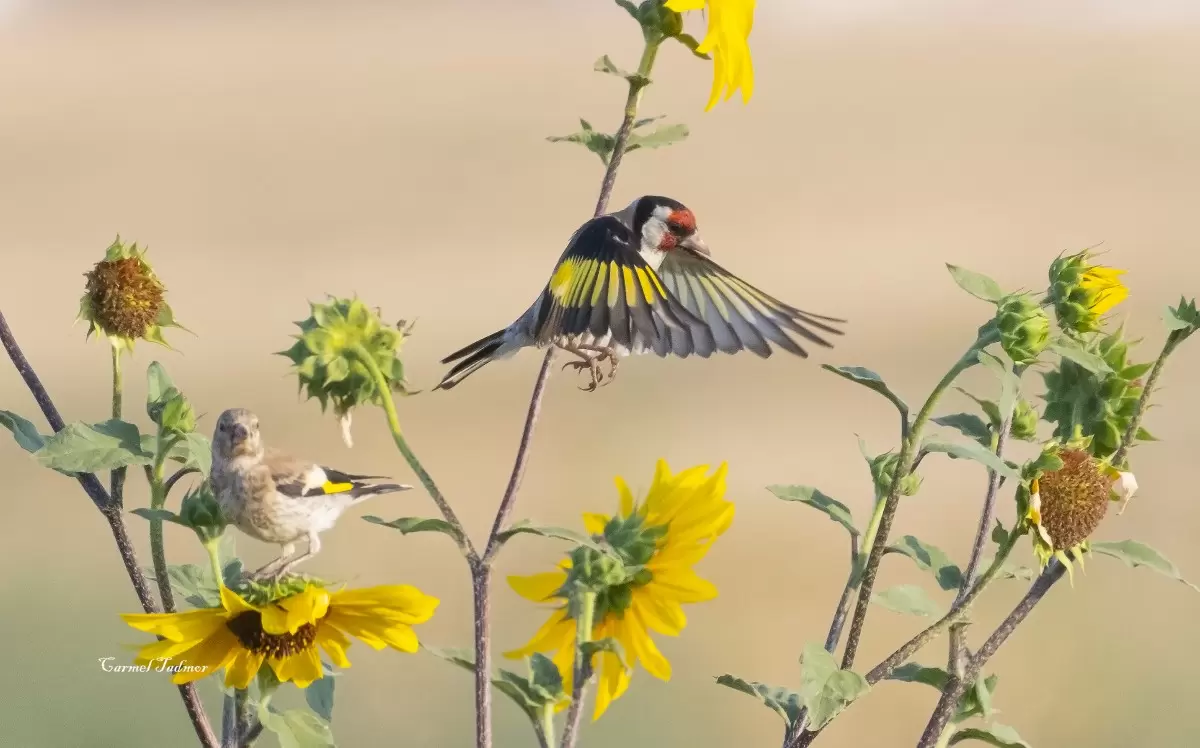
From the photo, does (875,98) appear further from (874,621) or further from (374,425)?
(874,621)

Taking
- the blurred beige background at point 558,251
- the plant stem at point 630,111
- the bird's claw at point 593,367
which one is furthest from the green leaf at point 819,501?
the blurred beige background at point 558,251

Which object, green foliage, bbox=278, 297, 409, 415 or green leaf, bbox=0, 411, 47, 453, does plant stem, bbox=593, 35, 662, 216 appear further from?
green leaf, bbox=0, 411, 47, 453

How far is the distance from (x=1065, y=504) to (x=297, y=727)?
0.83 m

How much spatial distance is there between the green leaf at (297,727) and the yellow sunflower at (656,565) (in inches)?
8.0

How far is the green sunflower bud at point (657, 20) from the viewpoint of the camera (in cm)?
157

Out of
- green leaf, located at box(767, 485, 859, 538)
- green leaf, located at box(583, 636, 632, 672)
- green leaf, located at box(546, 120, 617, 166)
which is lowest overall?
green leaf, located at box(583, 636, 632, 672)

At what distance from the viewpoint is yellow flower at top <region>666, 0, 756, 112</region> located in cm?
147

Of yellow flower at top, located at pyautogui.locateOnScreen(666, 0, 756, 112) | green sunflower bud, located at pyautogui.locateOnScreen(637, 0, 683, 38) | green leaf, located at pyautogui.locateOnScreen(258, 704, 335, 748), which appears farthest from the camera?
green sunflower bud, located at pyautogui.locateOnScreen(637, 0, 683, 38)

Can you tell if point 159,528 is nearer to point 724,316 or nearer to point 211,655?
point 211,655

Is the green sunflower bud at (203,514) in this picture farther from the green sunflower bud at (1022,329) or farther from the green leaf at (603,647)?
the green sunflower bud at (1022,329)

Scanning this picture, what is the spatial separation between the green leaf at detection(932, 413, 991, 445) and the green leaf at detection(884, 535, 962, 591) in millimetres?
141

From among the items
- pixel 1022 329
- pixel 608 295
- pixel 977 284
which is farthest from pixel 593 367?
pixel 1022 329

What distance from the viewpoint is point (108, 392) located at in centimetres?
1548

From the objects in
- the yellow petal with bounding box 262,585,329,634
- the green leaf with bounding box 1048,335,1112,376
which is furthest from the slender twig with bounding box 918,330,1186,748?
the yellow petal with bounding box 262,585,329,634
